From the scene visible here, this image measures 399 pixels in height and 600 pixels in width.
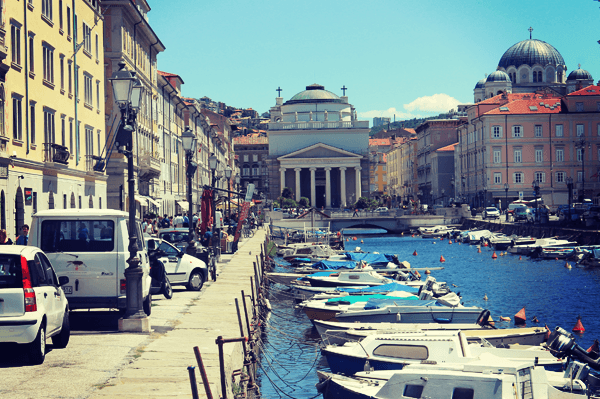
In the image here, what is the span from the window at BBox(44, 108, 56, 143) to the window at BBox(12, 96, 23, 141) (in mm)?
3537

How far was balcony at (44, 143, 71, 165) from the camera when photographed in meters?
33.8

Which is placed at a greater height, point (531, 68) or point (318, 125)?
point (531, 68)

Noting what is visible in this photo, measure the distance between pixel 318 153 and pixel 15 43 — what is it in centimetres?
11958

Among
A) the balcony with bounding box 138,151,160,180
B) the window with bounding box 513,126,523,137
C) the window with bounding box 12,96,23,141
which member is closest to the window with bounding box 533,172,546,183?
the window with bounding box 513,126,523,137

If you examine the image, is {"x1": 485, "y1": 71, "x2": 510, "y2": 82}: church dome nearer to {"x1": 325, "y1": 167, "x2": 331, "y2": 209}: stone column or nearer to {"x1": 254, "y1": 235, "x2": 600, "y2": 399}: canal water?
{"x1": 325, "y1": 167, "x2": 331, "y2": 209}: stone column

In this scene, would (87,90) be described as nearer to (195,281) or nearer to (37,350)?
(195,281)

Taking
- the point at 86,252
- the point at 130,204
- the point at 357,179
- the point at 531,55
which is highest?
the point at 531,55

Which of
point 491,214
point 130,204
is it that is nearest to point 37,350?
point 130,204

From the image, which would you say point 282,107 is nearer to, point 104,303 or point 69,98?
point 69,98

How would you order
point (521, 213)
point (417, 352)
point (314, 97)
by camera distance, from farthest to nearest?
1. point (314, 97)
2. point (521, 213)
3. point (417, 352)

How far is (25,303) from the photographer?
12297mm

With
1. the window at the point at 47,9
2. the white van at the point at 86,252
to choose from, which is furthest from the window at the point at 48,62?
the white van at the point at 86,252

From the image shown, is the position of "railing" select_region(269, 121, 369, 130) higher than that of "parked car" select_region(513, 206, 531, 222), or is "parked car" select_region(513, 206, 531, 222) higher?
"railing" select_region(269, 121, 369, 130)

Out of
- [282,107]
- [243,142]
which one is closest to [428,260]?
[282,107]
